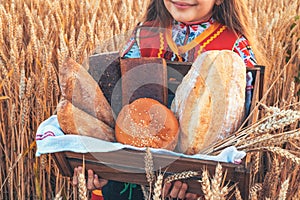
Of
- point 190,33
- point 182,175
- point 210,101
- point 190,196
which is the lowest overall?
point 190,196

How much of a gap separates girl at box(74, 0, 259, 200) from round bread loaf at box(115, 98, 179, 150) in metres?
0.47

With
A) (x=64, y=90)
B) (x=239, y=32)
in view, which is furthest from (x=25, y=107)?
(x=239, y=32)

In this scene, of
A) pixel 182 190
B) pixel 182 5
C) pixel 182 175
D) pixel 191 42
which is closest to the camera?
pixel 182 175

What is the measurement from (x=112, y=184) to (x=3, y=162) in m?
0.64

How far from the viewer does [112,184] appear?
155cm

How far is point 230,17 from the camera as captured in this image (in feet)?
5.36

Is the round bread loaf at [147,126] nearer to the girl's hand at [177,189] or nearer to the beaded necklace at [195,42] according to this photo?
the girl's hand at [177,189]

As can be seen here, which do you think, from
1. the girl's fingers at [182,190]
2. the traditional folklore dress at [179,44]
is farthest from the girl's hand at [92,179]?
the traditional folklore dress at [179,44]

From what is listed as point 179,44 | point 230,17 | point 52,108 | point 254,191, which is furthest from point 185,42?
point 254,191

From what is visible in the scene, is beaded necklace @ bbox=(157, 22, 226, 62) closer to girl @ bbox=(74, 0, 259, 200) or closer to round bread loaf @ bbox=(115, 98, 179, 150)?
girl @ bbox=(74, 0, 259, 200)

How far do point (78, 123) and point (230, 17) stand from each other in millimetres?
786

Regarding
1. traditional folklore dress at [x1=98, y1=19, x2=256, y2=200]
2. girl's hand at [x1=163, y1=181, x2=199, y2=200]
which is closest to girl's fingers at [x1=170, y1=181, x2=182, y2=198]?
girl's hand at [x1=163, y1=181, x2=199, y2=200]

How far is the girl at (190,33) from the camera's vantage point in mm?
1540

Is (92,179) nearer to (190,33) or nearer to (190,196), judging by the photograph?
(190,196)
